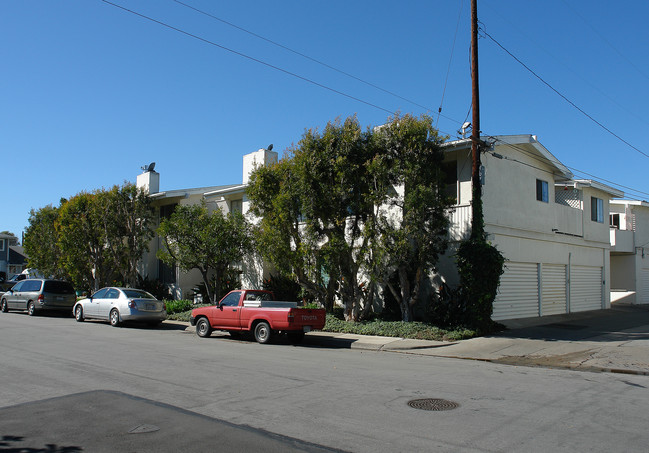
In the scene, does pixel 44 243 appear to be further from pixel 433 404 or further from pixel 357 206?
pixel 433 404

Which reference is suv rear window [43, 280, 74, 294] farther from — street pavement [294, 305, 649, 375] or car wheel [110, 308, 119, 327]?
street pavement [294, 305, 649, 375]

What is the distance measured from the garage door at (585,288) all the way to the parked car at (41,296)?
23.0 metres

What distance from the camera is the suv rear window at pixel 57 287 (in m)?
23.4

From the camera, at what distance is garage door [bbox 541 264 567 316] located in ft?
69.4

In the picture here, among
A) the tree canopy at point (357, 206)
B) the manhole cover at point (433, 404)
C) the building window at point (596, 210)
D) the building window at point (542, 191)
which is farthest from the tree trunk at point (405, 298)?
the building window at point (596, 210)

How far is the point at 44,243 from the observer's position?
97.3 ft

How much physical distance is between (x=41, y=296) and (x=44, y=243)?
308 inches

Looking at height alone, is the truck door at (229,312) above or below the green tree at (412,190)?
below

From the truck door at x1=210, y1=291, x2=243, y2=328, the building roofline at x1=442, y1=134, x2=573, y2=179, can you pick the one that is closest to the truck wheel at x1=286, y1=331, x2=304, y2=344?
the truck door at x1=210, y1=291, x2=243, y2=328

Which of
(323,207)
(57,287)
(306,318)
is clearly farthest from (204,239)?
(57,287)

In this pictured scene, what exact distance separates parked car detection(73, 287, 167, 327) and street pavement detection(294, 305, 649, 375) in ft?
20.6

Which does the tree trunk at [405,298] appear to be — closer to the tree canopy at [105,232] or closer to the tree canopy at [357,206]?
the tree canopy at [357,206]

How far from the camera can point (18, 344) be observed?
13.0 metres

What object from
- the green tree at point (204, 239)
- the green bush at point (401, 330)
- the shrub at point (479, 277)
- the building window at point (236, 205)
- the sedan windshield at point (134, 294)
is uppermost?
the building window at point (236, 205)
